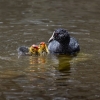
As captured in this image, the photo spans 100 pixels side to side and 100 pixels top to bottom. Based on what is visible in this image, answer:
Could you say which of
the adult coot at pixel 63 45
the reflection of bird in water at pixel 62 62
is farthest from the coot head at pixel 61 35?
the reflection of bird in water at pixel 62 62

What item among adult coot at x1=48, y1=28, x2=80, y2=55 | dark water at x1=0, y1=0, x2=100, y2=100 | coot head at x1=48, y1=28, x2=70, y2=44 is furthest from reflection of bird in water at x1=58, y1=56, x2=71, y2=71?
coot head at x1=48, y1=28, x2=70, y2=44

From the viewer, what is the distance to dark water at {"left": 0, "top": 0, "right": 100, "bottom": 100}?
7914 mm

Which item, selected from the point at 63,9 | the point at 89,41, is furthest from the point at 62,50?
the point at 63,9

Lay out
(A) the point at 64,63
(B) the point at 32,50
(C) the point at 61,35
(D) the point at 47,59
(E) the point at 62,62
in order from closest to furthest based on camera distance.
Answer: (A) the point at 64,63 < (E) the point at 62,62 < (D) the point at 47,59 < (B) the point at 32,50 < (C) the point at 61,35

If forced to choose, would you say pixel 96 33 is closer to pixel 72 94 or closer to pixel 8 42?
pixel 8 42

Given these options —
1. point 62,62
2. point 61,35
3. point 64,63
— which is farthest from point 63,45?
point 64,63

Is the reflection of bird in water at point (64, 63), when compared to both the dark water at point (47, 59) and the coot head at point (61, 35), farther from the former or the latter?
the coot head at point (61, 35)

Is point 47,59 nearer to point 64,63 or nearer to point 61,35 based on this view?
point 64,63

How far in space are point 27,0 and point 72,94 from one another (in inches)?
536

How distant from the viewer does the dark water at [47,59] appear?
7.91 meters

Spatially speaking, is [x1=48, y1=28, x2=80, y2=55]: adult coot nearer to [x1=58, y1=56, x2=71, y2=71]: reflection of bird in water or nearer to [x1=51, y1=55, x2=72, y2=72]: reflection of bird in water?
[x1=51, y1=55, x2=72, y2=72]: reflection of bird in water

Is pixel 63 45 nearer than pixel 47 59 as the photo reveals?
No

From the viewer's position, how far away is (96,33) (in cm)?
1355

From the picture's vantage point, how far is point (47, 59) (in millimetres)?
10750
